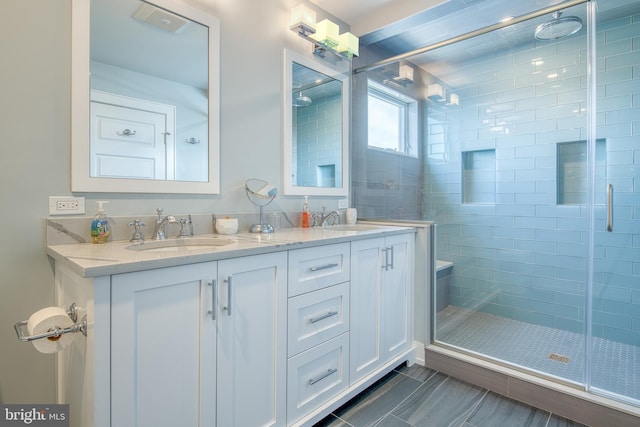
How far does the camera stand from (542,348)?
2209 mm

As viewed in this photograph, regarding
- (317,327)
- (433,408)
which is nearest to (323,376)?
(317,327)

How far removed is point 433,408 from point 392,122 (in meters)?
2.20

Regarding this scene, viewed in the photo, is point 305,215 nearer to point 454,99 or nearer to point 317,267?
point 317,267

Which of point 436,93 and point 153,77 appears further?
point 436,93

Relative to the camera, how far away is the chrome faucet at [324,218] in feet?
7.88

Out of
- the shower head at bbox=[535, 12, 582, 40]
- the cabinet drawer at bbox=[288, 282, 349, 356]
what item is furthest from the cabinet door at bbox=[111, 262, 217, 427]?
the shower head at bbox=[535, 12, 582, 40]

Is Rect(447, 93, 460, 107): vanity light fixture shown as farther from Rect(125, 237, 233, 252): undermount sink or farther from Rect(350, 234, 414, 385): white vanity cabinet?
Rect(125, 237, 233, 252): undermount sink

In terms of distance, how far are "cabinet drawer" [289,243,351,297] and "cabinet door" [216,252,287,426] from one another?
0.06 metres

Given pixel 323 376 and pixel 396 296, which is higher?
pixel 396 296

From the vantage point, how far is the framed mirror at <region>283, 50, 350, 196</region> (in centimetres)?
221

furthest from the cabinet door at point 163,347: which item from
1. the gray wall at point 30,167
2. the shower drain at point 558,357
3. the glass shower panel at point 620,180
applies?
the glass shower panel at point 620,180

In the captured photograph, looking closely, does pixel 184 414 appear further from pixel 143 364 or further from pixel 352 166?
pixel 352 166

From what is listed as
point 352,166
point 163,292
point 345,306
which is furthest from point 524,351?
point 163,292

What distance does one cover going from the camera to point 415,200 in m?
2.90
